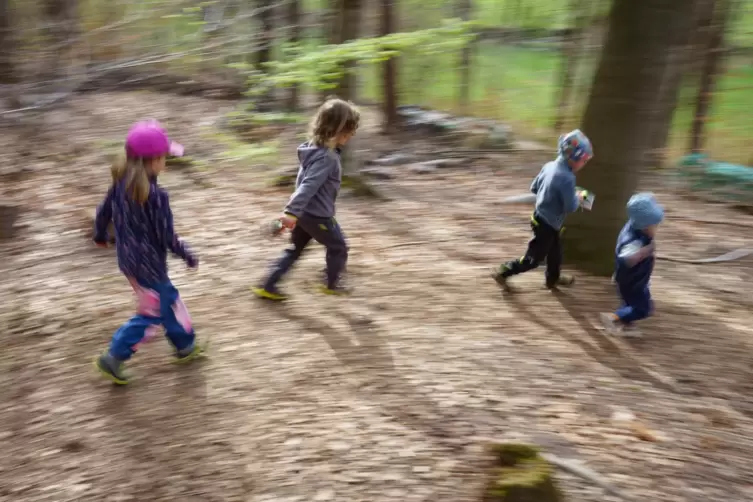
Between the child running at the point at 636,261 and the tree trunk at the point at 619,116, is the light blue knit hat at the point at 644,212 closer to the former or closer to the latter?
the child running at the point at 636,261

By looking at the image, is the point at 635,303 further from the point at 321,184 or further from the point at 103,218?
the point at 103,218

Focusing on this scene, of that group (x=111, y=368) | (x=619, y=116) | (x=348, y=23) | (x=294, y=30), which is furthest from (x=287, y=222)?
(x=294, y=30)

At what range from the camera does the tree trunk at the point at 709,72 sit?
11039 millimetres

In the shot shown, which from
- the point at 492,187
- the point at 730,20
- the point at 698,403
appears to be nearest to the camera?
the point at 698,403

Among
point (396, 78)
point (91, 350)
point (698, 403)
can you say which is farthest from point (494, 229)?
point (396, 78)

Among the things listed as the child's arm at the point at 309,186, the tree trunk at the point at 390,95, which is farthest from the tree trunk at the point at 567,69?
the child's arm at the point at 309,186

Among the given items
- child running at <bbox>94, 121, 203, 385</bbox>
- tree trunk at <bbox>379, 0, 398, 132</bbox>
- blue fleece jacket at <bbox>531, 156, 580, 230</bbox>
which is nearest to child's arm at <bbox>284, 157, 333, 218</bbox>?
child running at <bbox>94, 121, 203, 385</bbox>

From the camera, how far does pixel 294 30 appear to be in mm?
10023

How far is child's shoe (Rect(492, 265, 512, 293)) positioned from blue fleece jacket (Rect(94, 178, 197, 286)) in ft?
9.78

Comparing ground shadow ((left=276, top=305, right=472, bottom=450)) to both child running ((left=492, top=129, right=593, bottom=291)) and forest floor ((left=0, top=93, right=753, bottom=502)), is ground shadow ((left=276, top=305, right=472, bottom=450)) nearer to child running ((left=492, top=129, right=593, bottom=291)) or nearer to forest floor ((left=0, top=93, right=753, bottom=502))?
A: forest floor ((left=0, top=93, right=753, bottom=502))

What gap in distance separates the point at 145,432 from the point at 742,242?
7.61m

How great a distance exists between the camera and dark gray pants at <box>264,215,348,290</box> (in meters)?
4.86

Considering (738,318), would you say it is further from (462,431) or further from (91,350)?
(91,350)

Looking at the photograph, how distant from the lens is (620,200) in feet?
18.6
